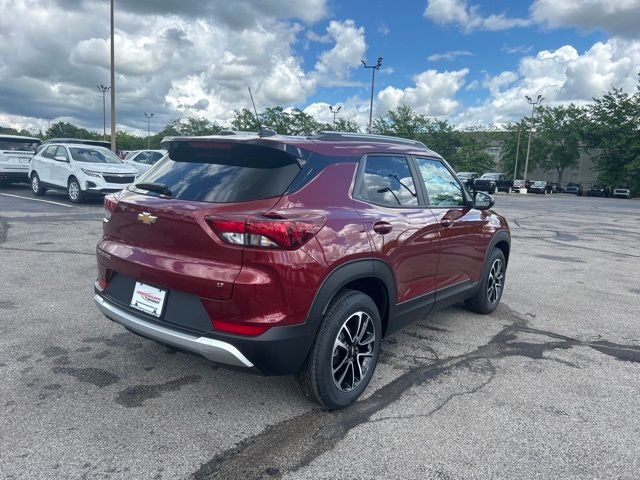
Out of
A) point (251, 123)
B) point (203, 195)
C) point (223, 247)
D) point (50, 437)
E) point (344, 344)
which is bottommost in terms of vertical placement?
point (50, 437)

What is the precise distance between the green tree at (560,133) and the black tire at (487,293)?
6358 cm

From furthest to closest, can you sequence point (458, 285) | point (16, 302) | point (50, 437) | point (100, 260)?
point (16, 302) < point (458, 285) < point (100, 260) < point (50, 437)

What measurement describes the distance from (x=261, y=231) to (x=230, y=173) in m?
0.51

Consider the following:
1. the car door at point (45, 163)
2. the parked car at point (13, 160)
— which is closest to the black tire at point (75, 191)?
the car door at point (45, 163)

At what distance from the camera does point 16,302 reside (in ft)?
16.4

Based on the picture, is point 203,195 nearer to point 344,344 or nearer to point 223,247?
point 223,247

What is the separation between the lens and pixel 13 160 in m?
16.3

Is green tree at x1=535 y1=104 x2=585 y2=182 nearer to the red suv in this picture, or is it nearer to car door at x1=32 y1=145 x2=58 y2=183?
car door at x1=32 y1=145 x2=58 y2=183

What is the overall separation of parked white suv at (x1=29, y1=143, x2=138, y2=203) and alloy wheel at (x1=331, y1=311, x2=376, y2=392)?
11448 millimetres

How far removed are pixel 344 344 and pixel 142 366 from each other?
61.2 inches

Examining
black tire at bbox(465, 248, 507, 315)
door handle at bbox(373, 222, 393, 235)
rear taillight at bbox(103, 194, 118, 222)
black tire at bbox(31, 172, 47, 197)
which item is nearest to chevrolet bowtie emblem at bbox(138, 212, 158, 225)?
rear taillight at bbox(103, 194, 118, 222)

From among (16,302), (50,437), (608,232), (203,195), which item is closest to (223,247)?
(203,195)

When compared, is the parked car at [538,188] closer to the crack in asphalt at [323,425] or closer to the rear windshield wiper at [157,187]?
the crack in asphalt at [323,425]

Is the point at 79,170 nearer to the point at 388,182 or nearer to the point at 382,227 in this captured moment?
the point at 388,182
